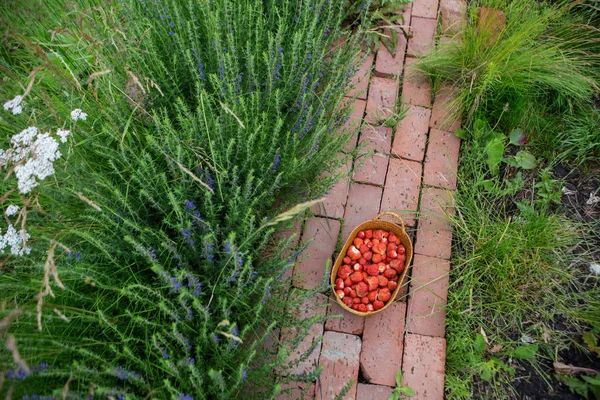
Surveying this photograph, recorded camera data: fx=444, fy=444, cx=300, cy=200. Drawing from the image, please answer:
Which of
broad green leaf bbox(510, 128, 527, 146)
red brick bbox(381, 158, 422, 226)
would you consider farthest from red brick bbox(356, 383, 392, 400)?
broad green leaf bbox(510, 128, 527, 146)

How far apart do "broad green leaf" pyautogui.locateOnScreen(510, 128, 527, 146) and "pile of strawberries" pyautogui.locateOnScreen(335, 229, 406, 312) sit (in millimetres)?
1017

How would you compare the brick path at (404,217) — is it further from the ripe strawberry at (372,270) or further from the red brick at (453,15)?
the ripe strawberry at (372,270)

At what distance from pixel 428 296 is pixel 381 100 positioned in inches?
48.0

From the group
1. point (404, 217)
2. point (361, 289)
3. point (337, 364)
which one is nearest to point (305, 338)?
point (337, 364)

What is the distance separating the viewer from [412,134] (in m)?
2.67

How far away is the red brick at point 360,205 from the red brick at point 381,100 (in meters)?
0.45

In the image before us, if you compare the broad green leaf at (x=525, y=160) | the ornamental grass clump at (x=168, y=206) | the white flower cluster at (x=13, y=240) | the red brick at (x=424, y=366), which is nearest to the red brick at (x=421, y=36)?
the ornamental grass clump at (x=168, y=206)

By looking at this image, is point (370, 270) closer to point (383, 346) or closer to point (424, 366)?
point (383, 346)

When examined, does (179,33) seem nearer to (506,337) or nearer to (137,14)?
(137,14)

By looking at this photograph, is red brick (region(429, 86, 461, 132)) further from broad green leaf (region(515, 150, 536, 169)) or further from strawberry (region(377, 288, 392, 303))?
strawberry (region(377, 288, 392, 303))

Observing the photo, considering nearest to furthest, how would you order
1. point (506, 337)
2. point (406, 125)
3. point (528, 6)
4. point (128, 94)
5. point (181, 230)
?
point (181, 230) → point (128, 94) → point (506, 337) → point (406, 125) → point (528, 6)

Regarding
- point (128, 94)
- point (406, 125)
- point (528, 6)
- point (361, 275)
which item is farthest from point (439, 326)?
point (528, 6)

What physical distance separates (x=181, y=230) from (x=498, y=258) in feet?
5.40

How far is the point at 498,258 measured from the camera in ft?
7.72
